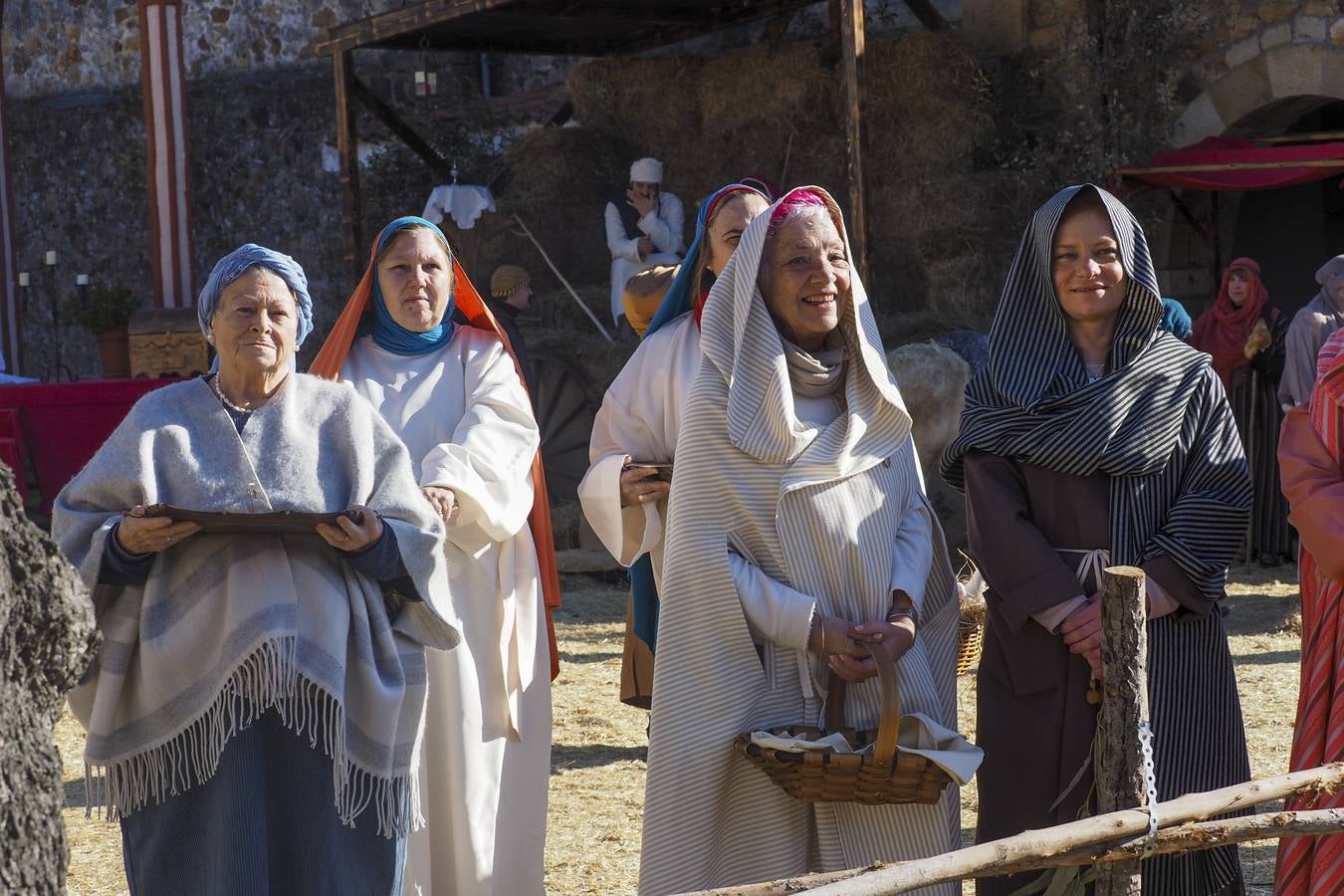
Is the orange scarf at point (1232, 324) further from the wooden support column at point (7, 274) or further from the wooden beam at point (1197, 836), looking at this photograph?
the wooden support column at point (7, 274)

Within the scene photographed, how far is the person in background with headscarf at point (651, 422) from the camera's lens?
142 inches

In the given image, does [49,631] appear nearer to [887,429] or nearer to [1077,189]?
[887,429]

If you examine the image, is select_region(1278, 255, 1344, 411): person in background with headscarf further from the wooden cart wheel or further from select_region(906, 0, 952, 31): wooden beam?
the wooden cart wheel

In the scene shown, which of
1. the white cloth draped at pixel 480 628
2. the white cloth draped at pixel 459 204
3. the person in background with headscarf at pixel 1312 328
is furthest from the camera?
the white cloth draped at pixel 459 204

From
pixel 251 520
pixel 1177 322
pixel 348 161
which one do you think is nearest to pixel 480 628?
pixel 251 520

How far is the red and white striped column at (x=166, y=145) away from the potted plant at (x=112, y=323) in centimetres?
95

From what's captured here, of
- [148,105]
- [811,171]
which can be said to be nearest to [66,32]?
[148,105]

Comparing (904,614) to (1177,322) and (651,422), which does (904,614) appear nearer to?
(651,422)

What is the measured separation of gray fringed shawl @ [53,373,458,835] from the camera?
2.83 m

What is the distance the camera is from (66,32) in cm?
1953

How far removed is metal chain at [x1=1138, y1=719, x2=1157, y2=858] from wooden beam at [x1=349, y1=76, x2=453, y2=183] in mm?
9561

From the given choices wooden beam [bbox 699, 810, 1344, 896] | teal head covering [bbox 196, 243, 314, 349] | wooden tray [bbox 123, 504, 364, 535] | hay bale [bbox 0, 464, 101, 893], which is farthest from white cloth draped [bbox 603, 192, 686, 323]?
hay bale [bbox 0, 464, 101, 893]

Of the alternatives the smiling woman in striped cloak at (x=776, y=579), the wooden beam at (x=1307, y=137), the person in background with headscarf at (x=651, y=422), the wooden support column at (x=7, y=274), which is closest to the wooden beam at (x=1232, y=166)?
the wooden beam at (x=1307, y=137)

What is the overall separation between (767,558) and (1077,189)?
1.00m
